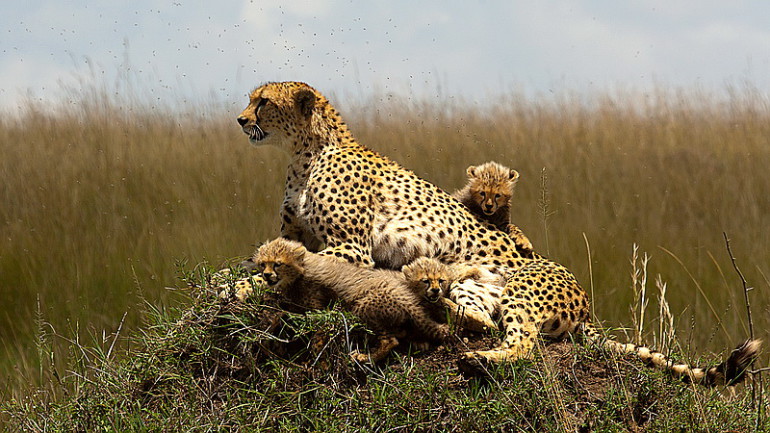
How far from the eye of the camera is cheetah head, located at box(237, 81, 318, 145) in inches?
156

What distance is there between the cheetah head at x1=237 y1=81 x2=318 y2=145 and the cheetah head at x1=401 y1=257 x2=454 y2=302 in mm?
858

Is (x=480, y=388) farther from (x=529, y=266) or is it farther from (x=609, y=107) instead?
(x=609, y=107)

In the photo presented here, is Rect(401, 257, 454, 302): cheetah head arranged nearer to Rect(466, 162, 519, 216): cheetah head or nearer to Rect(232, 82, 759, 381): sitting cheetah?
Rect(232, 82, 759, 381): sitting cheetah

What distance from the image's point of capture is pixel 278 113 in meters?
3.98

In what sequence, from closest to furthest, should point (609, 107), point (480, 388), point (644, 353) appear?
1. point (480, 388)
2. point (644, 353)
3. point (609, 107)

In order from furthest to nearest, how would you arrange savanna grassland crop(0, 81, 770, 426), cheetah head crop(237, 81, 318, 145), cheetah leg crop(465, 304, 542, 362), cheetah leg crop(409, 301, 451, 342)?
savanna grassland crop(0, 81, 770, 426), cheetah head crop(237, 81, 318, 145), cheetah leg crop(409, 301, 451, 342), cheetah leg crop(465, 304, 542, 362)

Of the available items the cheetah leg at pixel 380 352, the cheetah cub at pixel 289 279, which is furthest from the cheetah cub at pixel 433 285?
the cheetah cub at pixel 289 279

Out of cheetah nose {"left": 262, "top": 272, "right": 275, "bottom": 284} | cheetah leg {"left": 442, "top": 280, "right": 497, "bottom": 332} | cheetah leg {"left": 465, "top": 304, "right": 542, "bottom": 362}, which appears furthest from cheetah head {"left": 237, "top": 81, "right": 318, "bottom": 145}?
cheetah leg {"left": 465, "top": 304, "right": 542, "bottom": 362}

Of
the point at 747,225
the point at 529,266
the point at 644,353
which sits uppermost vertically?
the point at 529,266

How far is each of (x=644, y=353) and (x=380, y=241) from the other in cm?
109

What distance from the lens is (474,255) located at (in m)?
3.92

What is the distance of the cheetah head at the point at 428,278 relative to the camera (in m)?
3.44

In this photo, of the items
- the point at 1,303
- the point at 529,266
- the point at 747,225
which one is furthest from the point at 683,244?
the point at 1,303

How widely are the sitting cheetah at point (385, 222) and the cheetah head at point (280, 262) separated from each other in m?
0.21
